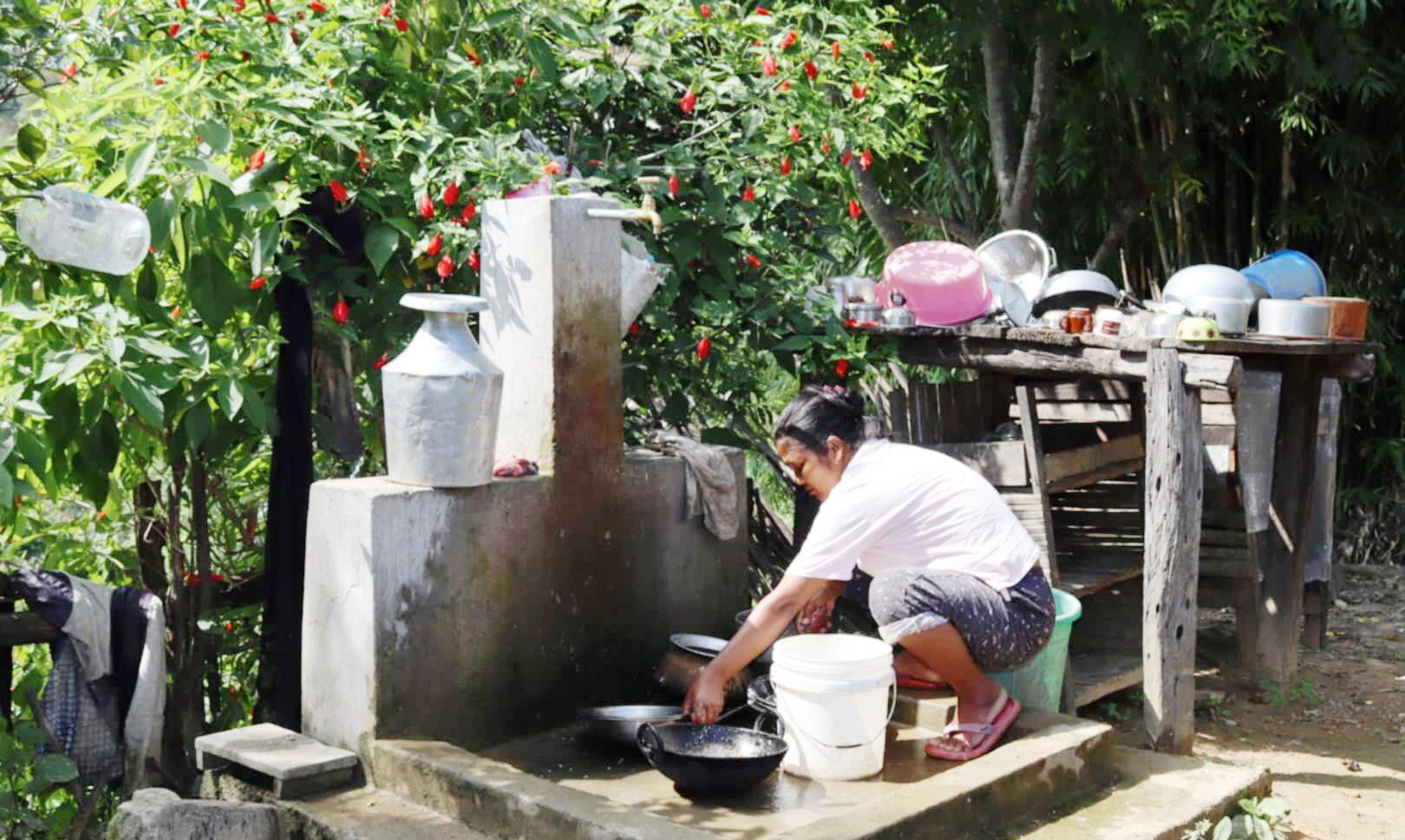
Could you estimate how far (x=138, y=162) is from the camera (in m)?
3.88

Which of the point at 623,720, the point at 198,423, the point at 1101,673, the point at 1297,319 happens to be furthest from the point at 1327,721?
the point at 198,423

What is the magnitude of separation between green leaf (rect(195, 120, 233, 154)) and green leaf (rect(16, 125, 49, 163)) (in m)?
0.41

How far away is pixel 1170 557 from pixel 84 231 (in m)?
3.96

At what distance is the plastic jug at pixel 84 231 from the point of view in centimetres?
398

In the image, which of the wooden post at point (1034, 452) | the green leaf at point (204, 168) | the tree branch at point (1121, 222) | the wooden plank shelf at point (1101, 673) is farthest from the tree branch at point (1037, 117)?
the green leaf at point (204, 168)

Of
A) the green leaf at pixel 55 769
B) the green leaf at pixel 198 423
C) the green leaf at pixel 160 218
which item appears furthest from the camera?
the green leaf at pixel 198 423

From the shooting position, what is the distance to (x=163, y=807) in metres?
3.85

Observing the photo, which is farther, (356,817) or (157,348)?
(157,348)

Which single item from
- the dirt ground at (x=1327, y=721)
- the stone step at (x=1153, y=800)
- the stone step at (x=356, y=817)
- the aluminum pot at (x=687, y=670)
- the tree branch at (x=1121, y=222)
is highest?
the tree branch at (x=1121, y=222)

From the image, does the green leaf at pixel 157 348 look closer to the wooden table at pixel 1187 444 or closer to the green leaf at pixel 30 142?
the green leaf at pixel 30 142

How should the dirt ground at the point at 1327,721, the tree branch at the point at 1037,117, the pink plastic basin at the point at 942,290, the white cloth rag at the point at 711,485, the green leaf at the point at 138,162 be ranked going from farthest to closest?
the tree branch at the point at 1037,117 < the pink plastic basin at the point at 942,290 < the dirt ground at the point at 1327,721 < the white cloth rag at the point at 711,485 < the green leaf at the point at 138,162

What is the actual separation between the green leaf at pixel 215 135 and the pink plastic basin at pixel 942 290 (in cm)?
323

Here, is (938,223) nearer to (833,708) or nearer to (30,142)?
(833,708)

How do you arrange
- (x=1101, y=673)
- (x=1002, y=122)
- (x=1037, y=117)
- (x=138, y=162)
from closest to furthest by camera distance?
(x=138, y=162), (x=1101, y=673), (x=1037, y=117), (x=1002, y=122)
